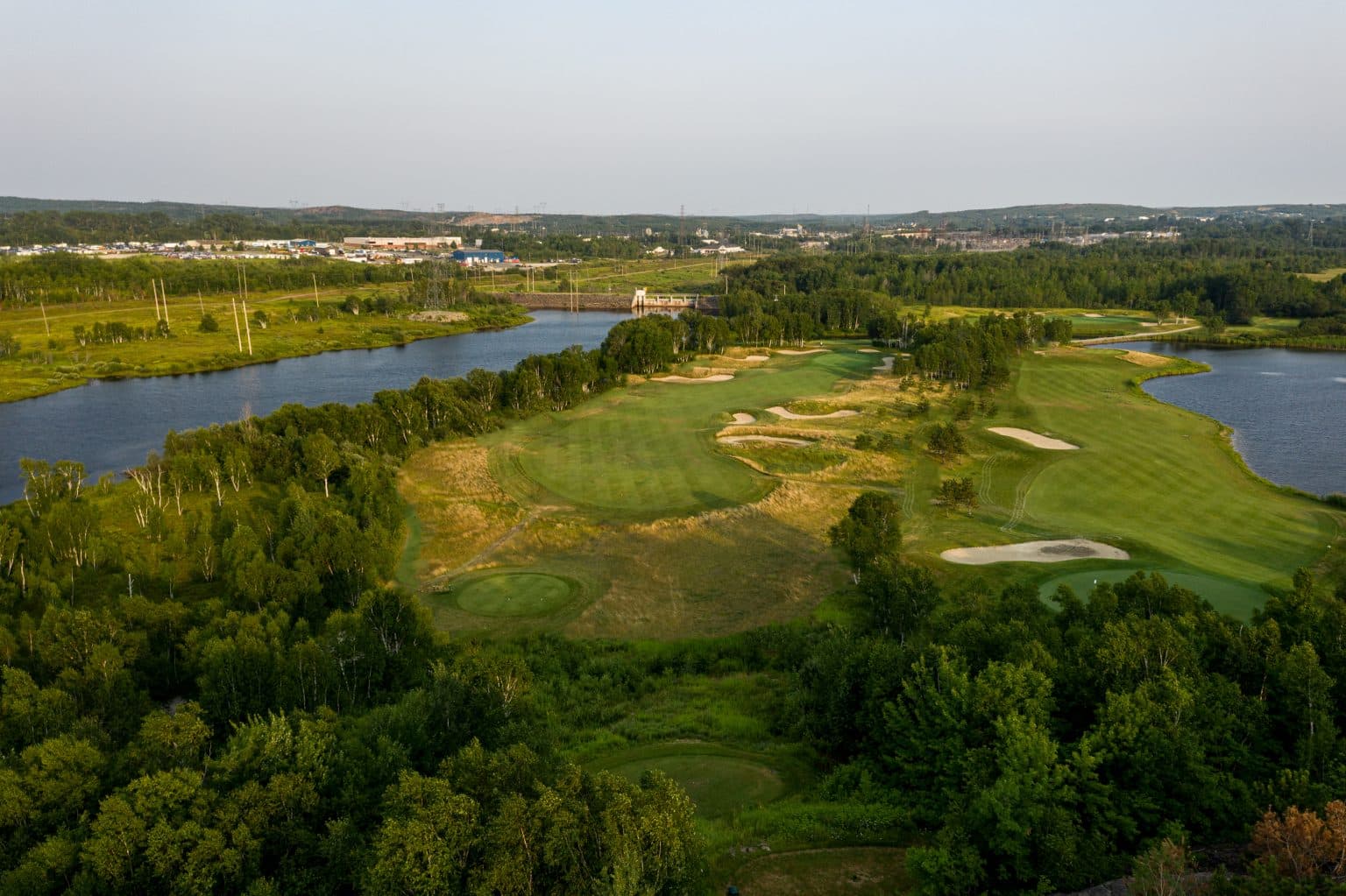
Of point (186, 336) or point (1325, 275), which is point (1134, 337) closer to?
point (1325, 275)

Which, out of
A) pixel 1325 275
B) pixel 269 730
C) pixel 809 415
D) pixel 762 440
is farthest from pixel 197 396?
pixel 1325 275

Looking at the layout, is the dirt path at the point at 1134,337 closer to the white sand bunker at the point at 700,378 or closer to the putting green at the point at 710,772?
the white sand bunker at the point at 700,378

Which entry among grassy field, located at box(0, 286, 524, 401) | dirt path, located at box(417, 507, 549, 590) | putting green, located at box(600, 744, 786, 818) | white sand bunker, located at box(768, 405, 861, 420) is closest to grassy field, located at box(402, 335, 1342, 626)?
dirt path, located at box(417, 507, 549, 590)

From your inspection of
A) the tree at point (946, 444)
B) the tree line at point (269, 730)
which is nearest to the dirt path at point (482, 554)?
the tree line at point (269, 730)

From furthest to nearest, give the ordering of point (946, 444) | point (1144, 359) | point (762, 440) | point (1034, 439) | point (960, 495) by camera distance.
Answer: point (1144, 359) → point (762, 440) → point (1034, 439) → point (946, 444) → point (960, 495)

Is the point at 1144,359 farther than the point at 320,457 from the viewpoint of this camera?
Yes

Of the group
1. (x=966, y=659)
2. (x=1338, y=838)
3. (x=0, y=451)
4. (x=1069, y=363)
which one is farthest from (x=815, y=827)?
(x=1069, y=363)

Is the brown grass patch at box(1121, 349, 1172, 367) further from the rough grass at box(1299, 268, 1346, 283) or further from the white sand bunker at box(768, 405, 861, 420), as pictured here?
the rough grass at box(1299, 268, 1346, 283)
